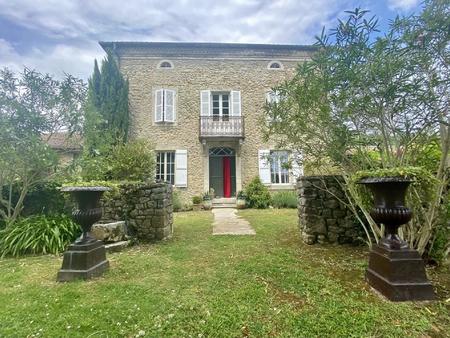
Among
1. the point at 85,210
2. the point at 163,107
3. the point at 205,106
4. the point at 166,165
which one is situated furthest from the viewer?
the point at 205,106

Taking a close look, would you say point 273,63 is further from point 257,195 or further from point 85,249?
point 85,249

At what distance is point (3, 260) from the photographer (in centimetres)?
378

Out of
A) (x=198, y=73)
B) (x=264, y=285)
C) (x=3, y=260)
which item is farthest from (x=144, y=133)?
(x=264, y=285)

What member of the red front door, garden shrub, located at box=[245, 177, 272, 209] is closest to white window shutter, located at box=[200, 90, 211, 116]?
the red front door

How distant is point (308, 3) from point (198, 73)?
8007 millimetres

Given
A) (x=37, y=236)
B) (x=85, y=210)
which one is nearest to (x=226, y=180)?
(x=37, y=236)

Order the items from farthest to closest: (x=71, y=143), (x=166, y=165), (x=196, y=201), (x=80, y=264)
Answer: (x=166, y=165)
(x=196, y=201)
(x=71, y=143)
(x=80, y=264)

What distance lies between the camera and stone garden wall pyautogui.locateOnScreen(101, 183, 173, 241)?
Result: 15.3 ft

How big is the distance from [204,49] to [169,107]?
3.53 metres

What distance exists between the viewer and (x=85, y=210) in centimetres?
306

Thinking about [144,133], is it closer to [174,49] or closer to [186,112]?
[186,112]

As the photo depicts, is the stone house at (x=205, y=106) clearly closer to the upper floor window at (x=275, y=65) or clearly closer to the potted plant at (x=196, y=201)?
the upper floor window at (x=275, y=65)

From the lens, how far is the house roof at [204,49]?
11344 millimetres

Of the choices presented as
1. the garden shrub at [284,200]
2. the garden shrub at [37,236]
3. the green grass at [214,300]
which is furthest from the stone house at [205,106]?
the green grass at [214,300]
